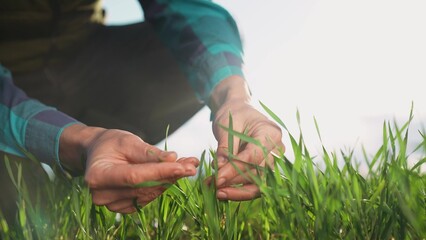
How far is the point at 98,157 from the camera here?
1.00 m

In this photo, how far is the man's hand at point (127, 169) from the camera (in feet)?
2.87

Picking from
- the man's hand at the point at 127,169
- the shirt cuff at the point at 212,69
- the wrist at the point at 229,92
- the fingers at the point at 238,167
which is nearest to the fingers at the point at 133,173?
the man's hand at the point at 127,169

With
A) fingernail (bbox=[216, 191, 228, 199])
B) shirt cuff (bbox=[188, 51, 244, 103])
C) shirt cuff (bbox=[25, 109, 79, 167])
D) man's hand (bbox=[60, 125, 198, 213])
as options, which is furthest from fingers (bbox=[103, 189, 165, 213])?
shirt cuff (bbox=[188, 51, 244, 103])

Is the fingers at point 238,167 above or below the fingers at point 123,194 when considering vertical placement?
above

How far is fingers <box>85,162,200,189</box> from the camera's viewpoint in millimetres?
865

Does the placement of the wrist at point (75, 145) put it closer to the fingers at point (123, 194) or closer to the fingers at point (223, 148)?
the fingers at point (123, 194)

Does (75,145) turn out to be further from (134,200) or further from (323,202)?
(323,202)

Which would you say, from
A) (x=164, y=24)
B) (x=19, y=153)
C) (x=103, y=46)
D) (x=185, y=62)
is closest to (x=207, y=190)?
(x=19, y=153)

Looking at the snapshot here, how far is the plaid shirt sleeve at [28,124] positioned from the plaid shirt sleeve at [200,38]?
67 cm

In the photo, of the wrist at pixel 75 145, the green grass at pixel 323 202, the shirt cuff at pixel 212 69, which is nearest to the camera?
the green grass at pixel 323 202

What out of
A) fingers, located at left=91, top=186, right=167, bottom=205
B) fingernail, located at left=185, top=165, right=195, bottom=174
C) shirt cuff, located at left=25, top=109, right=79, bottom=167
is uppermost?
fingernail, located at left=185, top=165, right=195, bottom=174

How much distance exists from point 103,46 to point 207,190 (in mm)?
1880

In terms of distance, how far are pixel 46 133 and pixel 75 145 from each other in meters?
0.22

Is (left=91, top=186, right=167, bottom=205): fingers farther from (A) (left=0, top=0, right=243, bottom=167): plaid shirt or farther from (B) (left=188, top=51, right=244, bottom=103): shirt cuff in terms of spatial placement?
(B) (left=188, top=51, right=244, bottom=103): shirt cuff
